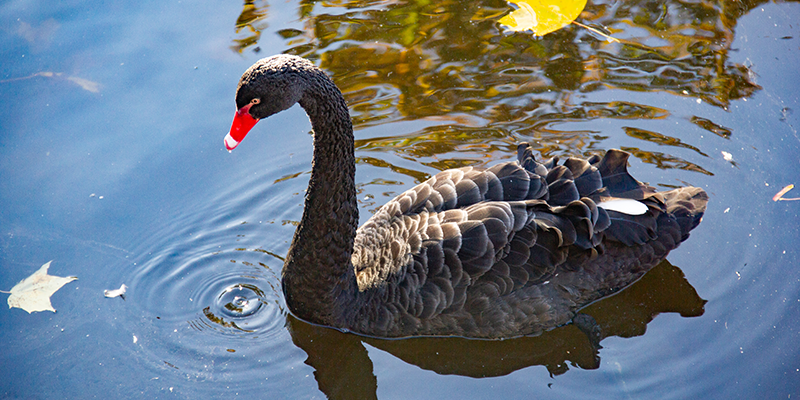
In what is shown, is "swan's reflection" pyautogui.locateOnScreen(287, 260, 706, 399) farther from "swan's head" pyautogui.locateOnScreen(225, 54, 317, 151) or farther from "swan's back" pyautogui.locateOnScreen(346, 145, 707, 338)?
"swan's head" pyautogui.locateOnScreen(225, 54, 317, 151)

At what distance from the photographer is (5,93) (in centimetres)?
662

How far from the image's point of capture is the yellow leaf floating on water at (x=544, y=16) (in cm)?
734

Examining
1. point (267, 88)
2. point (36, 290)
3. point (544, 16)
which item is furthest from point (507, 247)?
point (544, 16)

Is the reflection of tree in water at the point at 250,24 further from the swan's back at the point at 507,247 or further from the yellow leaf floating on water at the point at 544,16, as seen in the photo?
the swan's back at the point at 507,247

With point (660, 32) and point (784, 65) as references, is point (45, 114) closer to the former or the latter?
point (660, 32)

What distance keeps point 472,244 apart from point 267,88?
5.35 ft

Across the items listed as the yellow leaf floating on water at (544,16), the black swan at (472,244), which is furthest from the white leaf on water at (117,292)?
the yellow leaf floating on water at (544,16)

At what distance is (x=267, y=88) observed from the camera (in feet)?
12.4

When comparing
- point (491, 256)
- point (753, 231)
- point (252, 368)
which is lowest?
point (252, 368)

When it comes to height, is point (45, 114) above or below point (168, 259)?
above

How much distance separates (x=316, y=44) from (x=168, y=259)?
3.19 meters

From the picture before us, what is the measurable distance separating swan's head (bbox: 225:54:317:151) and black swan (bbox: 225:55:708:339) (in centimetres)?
5

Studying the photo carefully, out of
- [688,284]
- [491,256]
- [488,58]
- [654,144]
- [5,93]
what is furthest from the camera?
[488,58]

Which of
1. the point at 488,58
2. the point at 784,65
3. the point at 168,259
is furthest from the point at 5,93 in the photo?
the point at 784,65
